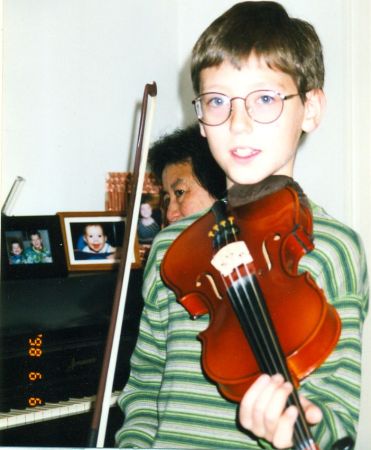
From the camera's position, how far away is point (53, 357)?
139cm

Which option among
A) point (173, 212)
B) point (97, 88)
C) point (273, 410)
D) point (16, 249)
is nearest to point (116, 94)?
point (97, 88)

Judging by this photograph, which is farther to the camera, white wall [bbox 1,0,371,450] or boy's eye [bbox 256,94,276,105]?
white wall [bbox 1,0,371,450]

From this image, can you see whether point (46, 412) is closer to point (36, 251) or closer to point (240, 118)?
point (36, 251)

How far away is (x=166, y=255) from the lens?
76cm

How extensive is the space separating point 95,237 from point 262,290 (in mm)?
941

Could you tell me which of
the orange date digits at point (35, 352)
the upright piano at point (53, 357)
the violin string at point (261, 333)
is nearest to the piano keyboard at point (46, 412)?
the upright piano at point (53, 357)

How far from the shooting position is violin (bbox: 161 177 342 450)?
59 centimetres

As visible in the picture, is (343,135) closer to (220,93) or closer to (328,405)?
(220,93)

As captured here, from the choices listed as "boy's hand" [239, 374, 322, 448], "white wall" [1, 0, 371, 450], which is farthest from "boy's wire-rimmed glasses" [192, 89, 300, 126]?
"white wall" [1, 0, 371, 450]

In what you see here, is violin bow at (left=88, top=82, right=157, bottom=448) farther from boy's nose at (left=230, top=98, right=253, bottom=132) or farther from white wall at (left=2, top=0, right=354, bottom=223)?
white wall at (left=2, top=0, right=354, bottom=223)

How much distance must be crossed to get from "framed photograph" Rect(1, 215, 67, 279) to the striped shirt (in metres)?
0.66

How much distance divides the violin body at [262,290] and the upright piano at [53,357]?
0.70 meters

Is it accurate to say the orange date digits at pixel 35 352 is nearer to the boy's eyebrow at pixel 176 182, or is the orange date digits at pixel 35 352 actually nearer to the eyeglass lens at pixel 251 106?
the boy's eyebrow at pixel 176 182

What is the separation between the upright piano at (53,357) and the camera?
1325 millimetres
